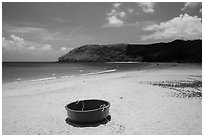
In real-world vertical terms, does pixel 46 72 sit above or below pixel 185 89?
below

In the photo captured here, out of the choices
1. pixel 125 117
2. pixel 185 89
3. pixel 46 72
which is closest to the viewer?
pixel 125 117

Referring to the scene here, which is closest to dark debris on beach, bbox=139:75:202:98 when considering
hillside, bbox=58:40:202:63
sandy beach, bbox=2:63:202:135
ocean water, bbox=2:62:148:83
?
sandy beach, bbox=2:63:202:135

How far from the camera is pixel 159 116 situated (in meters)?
6.37

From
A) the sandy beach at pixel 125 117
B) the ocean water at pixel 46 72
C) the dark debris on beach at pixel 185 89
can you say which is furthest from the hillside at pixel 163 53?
the sandy beach at pixel 125 117

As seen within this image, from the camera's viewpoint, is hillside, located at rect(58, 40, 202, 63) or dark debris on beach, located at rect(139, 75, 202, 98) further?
hillside, located at rect(58, 40, 202, 63)

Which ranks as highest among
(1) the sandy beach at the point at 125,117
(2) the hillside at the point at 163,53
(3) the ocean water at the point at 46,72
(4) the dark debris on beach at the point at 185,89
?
(2) the hillside at the point at 163,53

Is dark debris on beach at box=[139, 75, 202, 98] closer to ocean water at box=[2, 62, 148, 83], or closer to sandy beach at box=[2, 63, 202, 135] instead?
sandy beach at box=[2, 63, 202, 135]

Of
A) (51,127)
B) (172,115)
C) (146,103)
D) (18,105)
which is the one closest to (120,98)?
(146,103)

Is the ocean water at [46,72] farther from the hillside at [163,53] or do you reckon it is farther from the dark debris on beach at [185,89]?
the hillside at [163,53]

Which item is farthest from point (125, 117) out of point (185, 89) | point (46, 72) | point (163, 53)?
point (163, 53)

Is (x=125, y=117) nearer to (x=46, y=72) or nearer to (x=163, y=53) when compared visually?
(x=46, y=72)

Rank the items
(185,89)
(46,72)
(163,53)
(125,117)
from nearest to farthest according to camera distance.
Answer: (125,117) → (185,89) → (46,72) → (163,53)

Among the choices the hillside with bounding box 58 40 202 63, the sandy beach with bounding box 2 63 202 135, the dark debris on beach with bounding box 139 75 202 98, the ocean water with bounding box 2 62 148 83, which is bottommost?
the ocean water with bounding box 2 62 148 83

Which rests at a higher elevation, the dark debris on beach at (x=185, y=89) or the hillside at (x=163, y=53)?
the hillside at (x=163, y=53)
